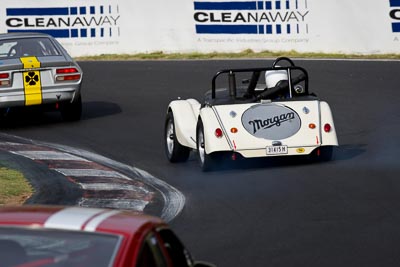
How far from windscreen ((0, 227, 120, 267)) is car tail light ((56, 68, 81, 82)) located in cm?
1270

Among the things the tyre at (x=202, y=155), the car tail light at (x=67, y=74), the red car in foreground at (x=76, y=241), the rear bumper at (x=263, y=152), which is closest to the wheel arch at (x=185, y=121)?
the tyre at (x=202, y=155)

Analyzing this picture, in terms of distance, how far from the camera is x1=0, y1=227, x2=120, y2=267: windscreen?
182 inches

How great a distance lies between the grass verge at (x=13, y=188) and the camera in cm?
1142

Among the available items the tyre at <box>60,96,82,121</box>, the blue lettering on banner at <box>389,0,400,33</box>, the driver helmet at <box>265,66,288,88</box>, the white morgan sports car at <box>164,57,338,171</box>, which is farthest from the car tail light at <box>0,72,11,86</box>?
the blue lettering on banner at <box>389,0,400,33</box>

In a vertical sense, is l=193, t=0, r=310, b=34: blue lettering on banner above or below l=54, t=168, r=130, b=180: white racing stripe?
above

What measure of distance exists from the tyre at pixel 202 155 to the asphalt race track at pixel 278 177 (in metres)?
0.11

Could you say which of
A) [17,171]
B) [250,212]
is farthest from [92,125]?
[250,212]

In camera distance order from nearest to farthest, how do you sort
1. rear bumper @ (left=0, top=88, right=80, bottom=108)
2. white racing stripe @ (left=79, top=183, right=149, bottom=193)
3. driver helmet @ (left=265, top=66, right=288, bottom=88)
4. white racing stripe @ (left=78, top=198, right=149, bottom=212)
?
white racing stripe @ (left=78, top=198, right=149, bottom=212) < white racing stripe @ (left=79, top=183, right=149, bottom=193) < driver helmet @ (left=265, top=66, right=288, bottom=88) < rear bumper @ (left=0, top=88, right=80, bottom=108)

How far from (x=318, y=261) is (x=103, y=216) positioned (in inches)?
153

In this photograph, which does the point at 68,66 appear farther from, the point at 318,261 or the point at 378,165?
the point at 318,261

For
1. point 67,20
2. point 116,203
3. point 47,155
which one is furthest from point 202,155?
point 67,20

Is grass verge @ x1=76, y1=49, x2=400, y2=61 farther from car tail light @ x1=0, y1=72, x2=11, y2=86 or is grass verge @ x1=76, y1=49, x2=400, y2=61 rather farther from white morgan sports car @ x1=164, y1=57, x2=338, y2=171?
white morgan sports car @ x1=164, y1=57, x2=338, y2=171

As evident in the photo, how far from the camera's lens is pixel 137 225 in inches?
193

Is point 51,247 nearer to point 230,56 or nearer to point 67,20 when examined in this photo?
point 230,56
